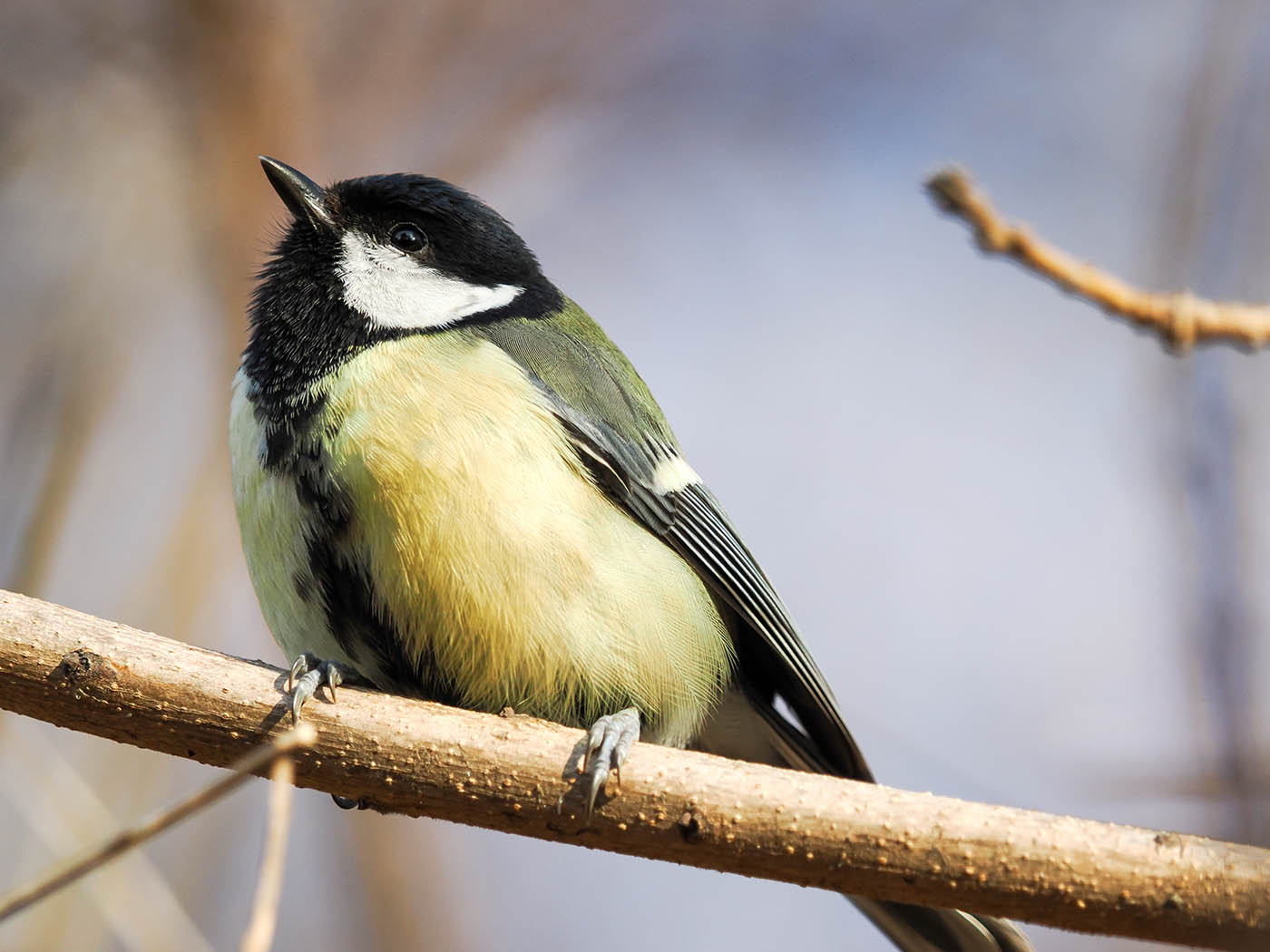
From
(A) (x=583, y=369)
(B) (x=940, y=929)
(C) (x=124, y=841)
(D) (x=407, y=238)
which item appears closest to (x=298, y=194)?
(D) (x=407, y=238)

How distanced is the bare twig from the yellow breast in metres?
1.16

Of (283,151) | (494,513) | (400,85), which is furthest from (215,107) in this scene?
(494,513)

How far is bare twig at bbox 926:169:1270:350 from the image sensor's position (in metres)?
2.10

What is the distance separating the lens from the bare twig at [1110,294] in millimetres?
2104

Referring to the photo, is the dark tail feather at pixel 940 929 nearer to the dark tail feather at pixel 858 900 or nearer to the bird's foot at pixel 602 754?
the dark tail feather at pixel 858 900

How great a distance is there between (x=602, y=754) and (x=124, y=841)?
1133 millimetres

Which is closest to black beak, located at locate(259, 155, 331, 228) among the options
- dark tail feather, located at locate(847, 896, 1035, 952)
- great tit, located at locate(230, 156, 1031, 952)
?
great tit, located at locate(230, 156, 1031, 952)

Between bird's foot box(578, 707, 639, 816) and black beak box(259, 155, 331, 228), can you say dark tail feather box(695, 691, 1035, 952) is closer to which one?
bird's foot box(578, 707, 639, 816)

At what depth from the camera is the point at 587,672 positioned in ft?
9.21

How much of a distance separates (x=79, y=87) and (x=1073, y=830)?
4.92 meters

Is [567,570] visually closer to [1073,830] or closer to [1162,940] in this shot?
[1073,830]

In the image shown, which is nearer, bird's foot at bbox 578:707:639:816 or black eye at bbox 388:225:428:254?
bird's foot at bbox 578:707:639:816

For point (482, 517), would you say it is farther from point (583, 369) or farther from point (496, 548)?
point (583, 369)

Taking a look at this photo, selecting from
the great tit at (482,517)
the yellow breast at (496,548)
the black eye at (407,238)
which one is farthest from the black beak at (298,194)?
the yellow breast at (496,548)
